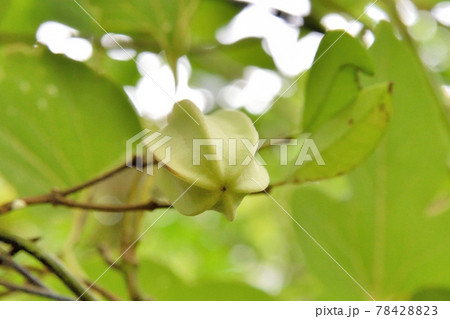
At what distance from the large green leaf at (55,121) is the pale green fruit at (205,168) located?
0.53ft

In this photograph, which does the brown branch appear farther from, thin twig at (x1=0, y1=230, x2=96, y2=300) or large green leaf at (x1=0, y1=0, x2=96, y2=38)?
large green leaf at (x1=0, y1=0, x2=96, y2=38)

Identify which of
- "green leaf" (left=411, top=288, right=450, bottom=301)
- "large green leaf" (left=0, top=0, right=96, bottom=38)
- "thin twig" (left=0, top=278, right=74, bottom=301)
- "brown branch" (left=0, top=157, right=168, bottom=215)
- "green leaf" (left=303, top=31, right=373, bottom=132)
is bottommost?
"thin twig" (left=0, top=278, right=74, bottom=301)

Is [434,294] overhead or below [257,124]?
below

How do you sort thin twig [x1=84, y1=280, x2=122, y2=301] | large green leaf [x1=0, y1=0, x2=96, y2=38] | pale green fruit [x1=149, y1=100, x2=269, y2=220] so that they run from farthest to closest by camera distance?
large green leaf [x1=0, y1=0, x2=96, y2=38]
thin twig [x1=84, y1=280, x2=122, y2=301]
pale green fruit [x1=149, y1=100, x2=269, y2=220]

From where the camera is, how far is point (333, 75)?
1.79 feet

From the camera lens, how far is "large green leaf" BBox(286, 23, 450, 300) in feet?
1.91

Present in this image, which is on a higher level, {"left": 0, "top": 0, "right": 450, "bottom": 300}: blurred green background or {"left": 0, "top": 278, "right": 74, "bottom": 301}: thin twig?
{"left": 0, "top": 0, "right": 450, "bottom": 300}: blurred green background

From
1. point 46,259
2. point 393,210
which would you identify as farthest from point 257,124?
point 46,259

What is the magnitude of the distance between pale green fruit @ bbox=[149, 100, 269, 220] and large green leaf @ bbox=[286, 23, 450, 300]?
172 mm

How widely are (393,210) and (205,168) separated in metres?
0.24

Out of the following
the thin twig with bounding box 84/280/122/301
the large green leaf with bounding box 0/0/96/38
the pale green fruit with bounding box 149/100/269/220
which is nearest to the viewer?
the pale green fruit with bounding box 149/100/269/220

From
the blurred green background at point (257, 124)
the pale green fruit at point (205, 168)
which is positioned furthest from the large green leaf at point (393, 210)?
the pale green fruit at point (205, 168)

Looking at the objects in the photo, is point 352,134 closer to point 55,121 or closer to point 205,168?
point 205,168

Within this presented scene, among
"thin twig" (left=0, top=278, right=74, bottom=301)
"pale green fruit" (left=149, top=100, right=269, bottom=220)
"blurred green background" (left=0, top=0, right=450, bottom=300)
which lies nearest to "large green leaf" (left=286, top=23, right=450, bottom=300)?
"blurred green background" (left=0, top=0, right=450, bottom=300)
